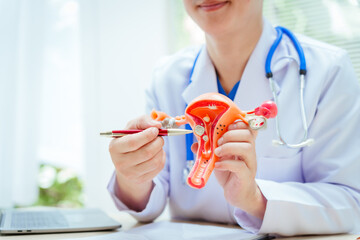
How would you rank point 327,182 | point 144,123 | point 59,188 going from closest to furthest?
point 144,123, point 327,182, point 59,188

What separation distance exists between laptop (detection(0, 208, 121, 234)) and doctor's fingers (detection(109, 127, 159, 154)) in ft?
0.83

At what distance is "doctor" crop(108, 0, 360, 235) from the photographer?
0.83 m

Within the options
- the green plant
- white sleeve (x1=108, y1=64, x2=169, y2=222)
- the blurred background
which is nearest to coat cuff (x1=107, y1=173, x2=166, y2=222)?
white sleeve (x1=108, y1=64, x2=169, y2=222)

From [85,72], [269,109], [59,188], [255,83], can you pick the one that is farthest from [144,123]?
[59,188]

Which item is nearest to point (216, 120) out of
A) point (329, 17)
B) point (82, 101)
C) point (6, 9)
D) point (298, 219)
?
point (298, 219)

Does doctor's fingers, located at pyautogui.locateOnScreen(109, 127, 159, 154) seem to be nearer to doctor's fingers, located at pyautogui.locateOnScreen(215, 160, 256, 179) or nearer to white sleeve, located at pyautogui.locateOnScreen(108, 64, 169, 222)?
doctor's fingers, located at pyautogui.locateOnScreen(215, 160, 256, 179)

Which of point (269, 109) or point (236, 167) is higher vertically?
point (269, 109)

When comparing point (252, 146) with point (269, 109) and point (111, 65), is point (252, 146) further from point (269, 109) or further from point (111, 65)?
point (111, 65)

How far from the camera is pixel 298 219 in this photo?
2.77ft

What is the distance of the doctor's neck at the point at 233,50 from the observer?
109 centimetres

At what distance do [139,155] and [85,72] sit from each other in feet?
5.77

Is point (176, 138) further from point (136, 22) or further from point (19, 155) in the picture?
point (136, 22)

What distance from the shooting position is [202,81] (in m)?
1.13

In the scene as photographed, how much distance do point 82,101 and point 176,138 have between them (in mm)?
1441
